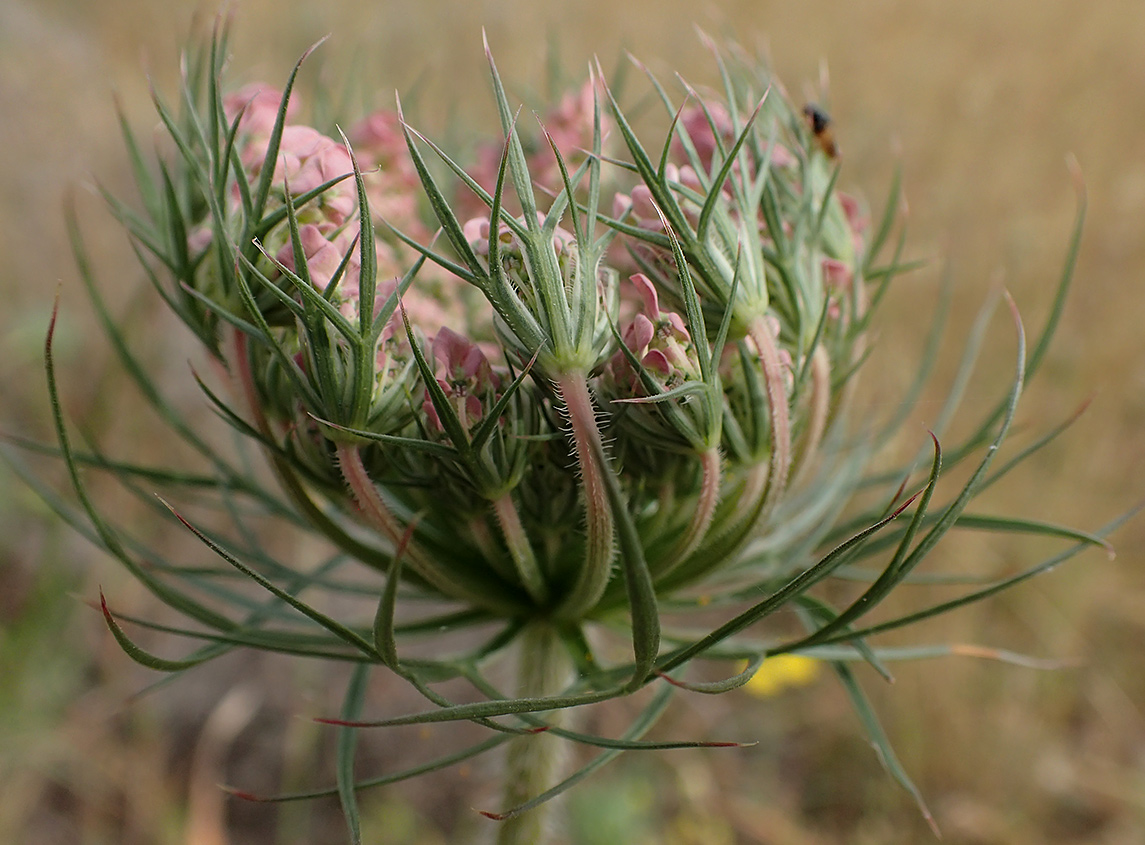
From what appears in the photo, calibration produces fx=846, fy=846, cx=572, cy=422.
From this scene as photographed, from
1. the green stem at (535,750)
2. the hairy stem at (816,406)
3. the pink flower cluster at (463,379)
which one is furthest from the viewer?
the green stem at (535,750)

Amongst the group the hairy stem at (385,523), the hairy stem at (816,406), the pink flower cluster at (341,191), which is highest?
the pink flower cluster at (341,191)

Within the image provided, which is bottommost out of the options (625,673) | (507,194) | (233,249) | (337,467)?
(625,673)

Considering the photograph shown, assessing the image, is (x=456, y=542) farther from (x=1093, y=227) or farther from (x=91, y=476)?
(x=1093, y=227)

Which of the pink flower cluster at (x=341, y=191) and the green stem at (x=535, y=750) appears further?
the green stem at (x=535, y=750)

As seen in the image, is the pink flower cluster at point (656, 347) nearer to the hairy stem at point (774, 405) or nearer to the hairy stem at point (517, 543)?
the hairy stem at point (774, 405)

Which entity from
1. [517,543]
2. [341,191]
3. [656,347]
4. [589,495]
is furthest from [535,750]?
[341,191]

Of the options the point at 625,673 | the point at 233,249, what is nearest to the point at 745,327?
the point at 625,673

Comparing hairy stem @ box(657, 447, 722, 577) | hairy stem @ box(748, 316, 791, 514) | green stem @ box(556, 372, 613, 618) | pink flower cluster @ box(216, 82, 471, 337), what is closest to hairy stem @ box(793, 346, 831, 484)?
hairy stem @ box(748, 316, 791, 514)

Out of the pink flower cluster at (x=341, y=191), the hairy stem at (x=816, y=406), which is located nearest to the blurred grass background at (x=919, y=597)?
the pink flower cluster at (x=341, y=191)
